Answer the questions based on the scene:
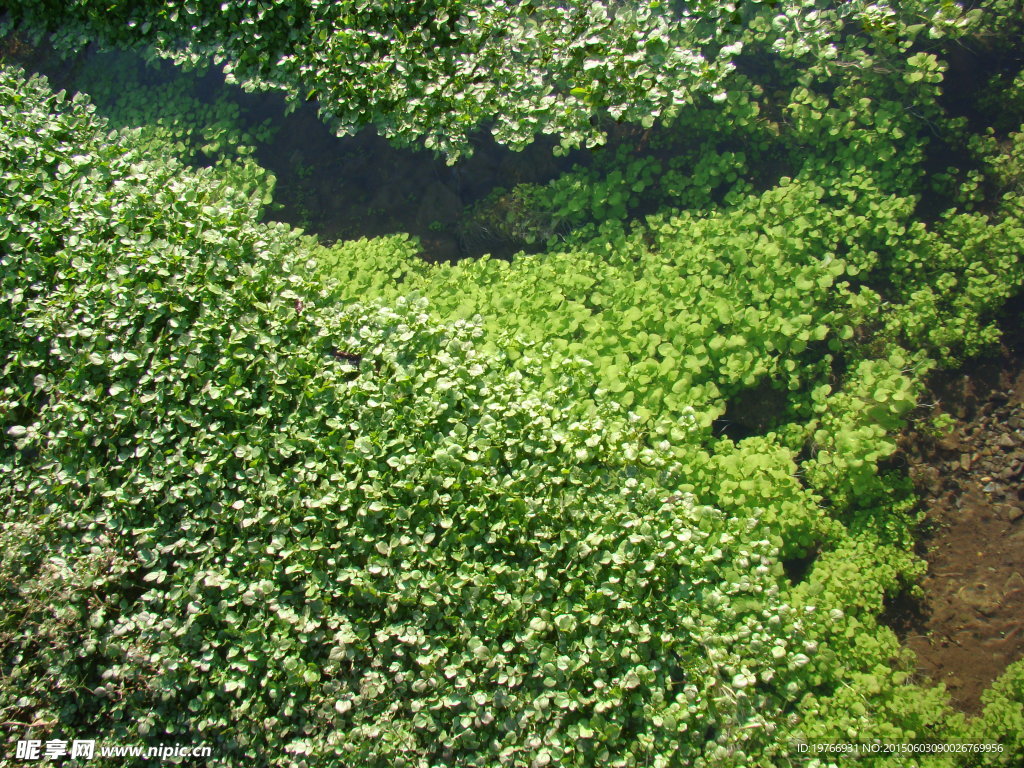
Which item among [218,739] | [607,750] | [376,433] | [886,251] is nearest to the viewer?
[607,750]

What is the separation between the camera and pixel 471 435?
3.31 meters

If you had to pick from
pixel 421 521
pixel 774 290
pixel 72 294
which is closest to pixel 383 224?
pixel 72 294

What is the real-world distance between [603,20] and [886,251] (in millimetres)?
2948

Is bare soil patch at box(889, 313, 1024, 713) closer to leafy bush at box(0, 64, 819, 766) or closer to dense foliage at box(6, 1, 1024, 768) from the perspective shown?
dense foliage at box(6, 1, 1024, 768)

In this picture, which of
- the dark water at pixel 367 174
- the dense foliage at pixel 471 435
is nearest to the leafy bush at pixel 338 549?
the dense foliage at pixel 471 435

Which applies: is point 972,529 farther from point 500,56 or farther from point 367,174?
point 367,174

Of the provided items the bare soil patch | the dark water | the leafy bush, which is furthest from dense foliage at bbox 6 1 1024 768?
the dark water

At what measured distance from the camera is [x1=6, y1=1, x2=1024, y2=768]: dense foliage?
2971mm

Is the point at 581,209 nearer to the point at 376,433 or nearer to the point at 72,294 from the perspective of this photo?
the point at 376,433

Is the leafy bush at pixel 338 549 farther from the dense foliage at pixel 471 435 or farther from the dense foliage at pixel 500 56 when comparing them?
the dense foliage at pixel 500 56

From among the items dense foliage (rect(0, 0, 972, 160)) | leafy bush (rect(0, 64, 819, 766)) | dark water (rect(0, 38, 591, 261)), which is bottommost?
leafy bush (rect(0, 64, 819, 766))

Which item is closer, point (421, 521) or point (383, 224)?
point (421, 521)

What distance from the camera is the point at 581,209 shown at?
18.9ft

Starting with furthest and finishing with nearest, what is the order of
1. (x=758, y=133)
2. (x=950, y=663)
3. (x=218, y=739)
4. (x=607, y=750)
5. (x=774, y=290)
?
(x=758, y=133) < (x=774, y=290) < (x=950, y=663) < (x=218, y=739) < (x=607, y=750)
